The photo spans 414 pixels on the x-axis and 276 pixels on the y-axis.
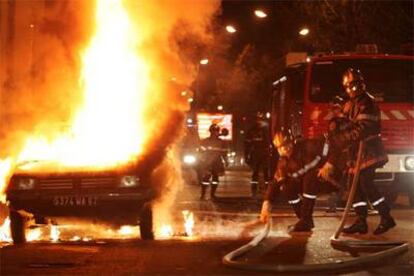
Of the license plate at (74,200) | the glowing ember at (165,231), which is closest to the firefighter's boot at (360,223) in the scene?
the glowing ember at (165,231)

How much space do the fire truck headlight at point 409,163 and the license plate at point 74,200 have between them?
5981 millimetres

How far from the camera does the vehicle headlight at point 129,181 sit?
8.84 metres

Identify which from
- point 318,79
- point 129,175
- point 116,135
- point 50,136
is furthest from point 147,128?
point 318,79

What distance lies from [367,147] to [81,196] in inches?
139

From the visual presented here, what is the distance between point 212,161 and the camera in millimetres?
15766

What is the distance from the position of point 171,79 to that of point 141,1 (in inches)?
57.4

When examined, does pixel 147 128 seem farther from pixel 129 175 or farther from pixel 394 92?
pixel 394 92

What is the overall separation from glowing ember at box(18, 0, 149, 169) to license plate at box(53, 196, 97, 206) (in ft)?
1.50

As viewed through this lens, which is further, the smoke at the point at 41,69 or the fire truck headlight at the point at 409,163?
the smoke at the point at 41,69

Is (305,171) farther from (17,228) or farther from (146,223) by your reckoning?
(17,228)

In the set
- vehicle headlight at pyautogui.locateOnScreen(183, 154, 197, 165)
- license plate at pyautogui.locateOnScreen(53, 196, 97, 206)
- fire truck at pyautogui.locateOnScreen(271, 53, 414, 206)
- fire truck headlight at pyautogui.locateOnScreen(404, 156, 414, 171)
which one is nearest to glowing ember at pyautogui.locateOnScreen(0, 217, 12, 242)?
license plate at pyautogui.locateOnScreen(53, 196, 97, 206)

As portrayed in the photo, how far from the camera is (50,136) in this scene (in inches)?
446

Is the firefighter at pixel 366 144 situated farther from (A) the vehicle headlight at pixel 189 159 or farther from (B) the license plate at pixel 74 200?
(A) the vehicle headlight at pixel 189 159

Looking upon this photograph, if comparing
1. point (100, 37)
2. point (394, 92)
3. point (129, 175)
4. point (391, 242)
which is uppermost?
point (100, 37)
